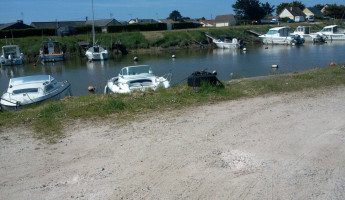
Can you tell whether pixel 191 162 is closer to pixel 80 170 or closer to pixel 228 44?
pixel 80 170

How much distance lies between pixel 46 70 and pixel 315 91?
34696 mm

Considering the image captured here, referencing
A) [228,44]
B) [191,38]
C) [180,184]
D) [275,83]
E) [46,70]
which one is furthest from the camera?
[191,38]

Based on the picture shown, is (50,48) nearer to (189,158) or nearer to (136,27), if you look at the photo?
(136,27)

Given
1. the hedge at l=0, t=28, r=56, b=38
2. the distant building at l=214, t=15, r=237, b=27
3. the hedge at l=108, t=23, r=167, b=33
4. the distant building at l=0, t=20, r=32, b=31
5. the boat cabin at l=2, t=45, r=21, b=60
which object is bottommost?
the boat cabin at l=2, t=45, r=21, b=60

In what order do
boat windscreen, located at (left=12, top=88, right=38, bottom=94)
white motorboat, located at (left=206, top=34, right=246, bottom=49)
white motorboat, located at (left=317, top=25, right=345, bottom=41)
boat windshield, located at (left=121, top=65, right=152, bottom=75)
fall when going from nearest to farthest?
boat windscreen, located at (left=12, top=88, right=38, bottom=94), boat windshield, located at (left=121, top=65, right=152, bottom=75), white motorboat, located at (left=206, top=34, right=246, bottom=49), white motorboat, located at (left=317, top=25, right=345, bottom=41)

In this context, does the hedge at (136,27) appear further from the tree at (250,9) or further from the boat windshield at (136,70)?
the boat windshield at (136,70)

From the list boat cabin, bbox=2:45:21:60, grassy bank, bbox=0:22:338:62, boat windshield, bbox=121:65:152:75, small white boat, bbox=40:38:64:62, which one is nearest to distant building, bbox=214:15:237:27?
grassy bank, bbox=0:22:338:62

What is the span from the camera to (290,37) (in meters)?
59.0

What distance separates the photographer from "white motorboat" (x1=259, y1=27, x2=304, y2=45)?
58578mm

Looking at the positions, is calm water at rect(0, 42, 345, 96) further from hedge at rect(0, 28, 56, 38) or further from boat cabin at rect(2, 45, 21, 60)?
hedge at rect(0, 28, 56, 38)

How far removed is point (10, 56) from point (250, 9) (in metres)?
74.4

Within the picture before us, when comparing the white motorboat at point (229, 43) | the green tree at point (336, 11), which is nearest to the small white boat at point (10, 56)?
the white motorboat at point (229, 43)

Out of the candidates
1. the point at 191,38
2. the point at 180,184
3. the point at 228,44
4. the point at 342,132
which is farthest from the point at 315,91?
the point at 191,38

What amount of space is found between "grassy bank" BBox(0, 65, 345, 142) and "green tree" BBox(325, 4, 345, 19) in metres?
101
